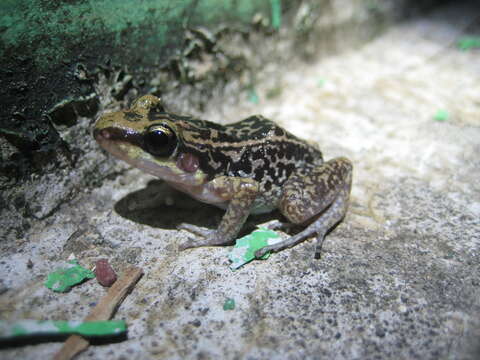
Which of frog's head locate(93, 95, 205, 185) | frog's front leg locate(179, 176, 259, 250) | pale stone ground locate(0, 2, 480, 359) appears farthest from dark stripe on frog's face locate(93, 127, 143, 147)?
pale stone ground locate(0, 2, 480, 359)

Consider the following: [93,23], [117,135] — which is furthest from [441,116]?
[93,23]

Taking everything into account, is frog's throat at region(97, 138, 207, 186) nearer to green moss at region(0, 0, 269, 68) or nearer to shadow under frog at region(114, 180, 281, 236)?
shadow under frog at region(114, 180, 281, 236)

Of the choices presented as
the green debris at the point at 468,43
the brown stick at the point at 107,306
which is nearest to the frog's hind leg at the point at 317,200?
the brown stick at the point at 107,306

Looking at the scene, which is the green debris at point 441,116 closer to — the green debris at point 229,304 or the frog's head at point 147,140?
the frog's head at point 147,140

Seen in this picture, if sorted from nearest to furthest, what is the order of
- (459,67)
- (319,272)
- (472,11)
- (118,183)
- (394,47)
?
1. (319,272)
2. (118,183)
3. (459,67)
4. (394,47)
5. (472,11)

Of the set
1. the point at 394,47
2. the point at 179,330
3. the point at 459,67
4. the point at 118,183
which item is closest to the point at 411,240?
the point at 179,330

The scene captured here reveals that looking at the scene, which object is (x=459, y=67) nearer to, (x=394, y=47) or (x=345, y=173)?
(x=394, y=47)
